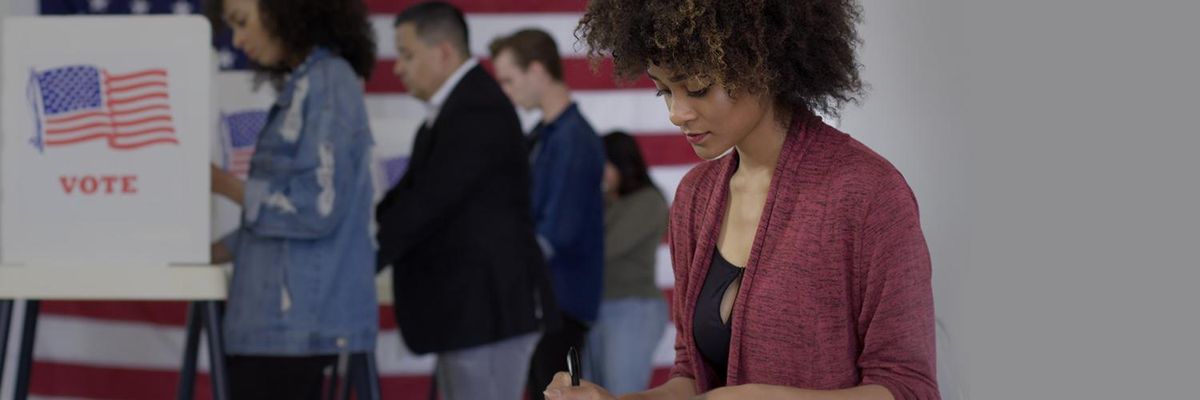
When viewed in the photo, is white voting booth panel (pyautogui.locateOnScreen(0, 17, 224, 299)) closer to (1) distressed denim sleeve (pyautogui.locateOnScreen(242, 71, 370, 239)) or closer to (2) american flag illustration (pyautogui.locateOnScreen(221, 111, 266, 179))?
(1) distressed denim sleeve (pyautogui.locateOnScreen(242, 71, 370, 239))

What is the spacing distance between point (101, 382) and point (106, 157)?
262cm

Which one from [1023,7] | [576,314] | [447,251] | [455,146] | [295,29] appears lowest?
[576,314]

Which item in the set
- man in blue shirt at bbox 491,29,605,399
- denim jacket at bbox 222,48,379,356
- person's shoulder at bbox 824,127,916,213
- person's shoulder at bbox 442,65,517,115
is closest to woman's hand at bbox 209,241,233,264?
denim jacket at bbox 222,48,379,356

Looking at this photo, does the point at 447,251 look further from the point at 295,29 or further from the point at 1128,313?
the point at 1128,313

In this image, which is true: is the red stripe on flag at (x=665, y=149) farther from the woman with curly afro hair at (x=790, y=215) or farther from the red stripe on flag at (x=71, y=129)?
the woman with curly afro hair at (x=790, y=215)

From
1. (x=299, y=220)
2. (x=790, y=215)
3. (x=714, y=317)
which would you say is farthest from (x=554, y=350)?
(x=790, y=215)

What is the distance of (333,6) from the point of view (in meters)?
3.23

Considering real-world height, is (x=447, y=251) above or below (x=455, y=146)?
below

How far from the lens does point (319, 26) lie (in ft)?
10.5

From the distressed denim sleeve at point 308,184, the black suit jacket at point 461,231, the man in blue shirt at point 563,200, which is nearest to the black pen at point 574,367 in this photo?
the distressed denim sleeve at point 308,184

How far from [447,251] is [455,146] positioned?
→ 0.23 meters

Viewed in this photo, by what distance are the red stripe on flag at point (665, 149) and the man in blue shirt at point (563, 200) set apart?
1.15 metres

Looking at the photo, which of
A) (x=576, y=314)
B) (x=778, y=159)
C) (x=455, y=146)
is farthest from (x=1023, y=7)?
(x=576, y=314)

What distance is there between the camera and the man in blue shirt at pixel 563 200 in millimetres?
4227
